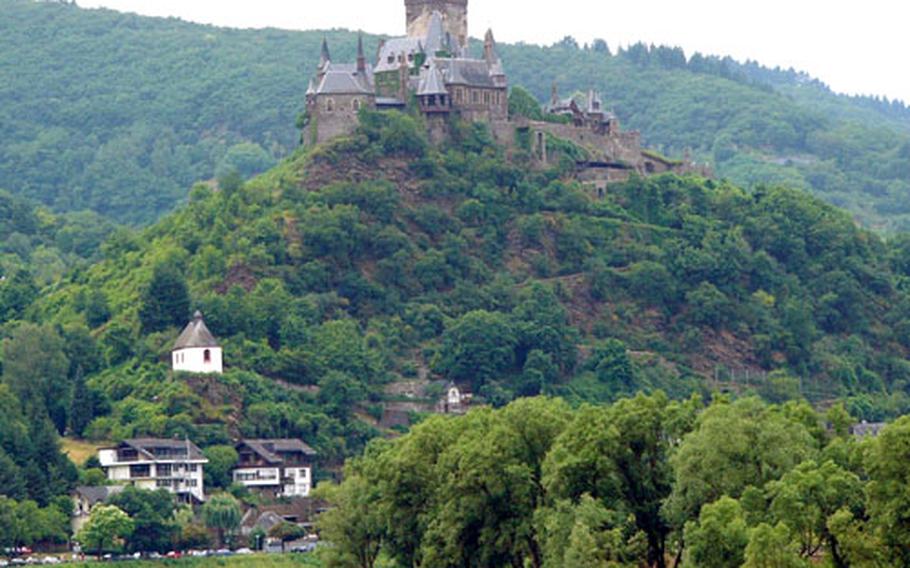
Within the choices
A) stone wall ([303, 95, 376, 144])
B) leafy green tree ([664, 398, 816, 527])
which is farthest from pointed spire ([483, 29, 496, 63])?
leafy green tree ([664, 398, 816, 527])

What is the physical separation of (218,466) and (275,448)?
14.9 ft

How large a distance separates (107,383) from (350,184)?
92.3 feet

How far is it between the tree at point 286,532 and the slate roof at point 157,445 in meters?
7.19

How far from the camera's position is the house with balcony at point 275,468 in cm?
15112

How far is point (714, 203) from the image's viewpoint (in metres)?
197

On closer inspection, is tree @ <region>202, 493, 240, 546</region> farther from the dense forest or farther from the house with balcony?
the dense forest

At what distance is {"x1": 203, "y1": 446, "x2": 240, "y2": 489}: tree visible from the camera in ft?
489

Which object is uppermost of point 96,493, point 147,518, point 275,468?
point 96,493

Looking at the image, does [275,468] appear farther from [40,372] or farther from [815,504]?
[815,504]

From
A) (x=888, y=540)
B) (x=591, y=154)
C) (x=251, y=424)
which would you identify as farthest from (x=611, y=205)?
(x=888, y=540)

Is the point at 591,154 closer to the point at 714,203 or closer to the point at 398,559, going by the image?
the point at 714,203

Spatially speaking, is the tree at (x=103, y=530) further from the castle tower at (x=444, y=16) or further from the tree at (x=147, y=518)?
the castle tower at (x=444, y=16)

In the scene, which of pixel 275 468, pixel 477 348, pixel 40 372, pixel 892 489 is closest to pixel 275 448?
pixel 275 468

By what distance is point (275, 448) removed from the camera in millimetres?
153000
